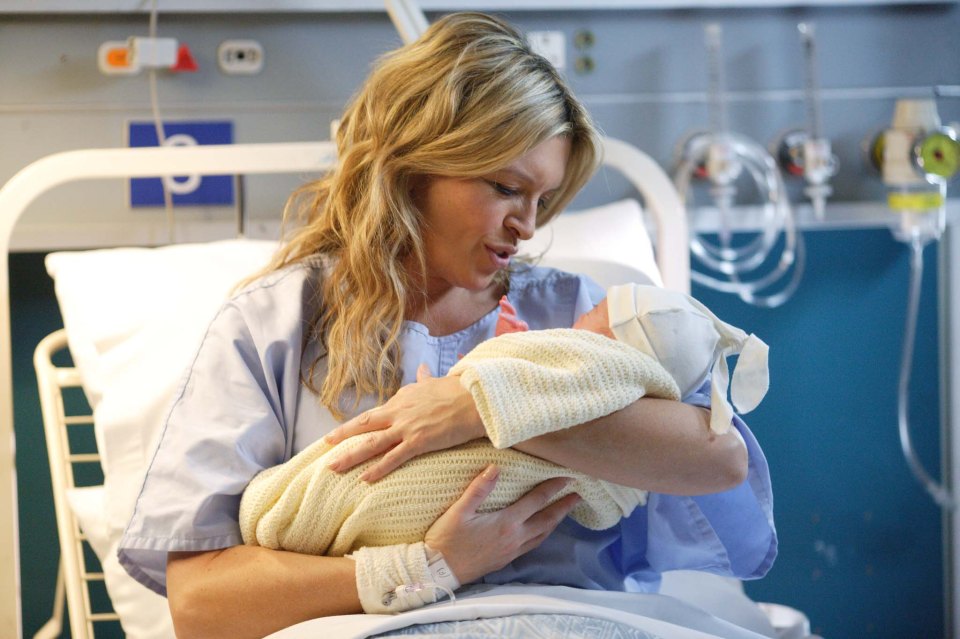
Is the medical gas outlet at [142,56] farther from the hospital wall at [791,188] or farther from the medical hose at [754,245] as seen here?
the medical hose at [754,245]

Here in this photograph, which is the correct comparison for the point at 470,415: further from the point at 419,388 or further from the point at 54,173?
the point at 54,173

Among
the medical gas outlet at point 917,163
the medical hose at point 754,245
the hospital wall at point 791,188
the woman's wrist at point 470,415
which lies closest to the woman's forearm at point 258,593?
the woman's wrist at point 470,415

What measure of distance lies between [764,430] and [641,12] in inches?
39.2

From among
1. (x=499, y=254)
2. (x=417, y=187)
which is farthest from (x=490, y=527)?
(x=417, y=187)

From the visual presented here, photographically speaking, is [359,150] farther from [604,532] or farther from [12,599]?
[12,599]

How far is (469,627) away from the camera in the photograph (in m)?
1.17

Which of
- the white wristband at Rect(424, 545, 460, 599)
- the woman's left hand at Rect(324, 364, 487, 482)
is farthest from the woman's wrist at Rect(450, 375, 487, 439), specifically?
the white wristband at Rect(424, 545, 460, 599)

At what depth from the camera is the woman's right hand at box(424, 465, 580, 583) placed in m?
1.21

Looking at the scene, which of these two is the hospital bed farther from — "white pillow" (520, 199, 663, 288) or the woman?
the woman

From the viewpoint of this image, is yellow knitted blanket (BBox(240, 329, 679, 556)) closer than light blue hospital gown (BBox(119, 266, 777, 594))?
Yes

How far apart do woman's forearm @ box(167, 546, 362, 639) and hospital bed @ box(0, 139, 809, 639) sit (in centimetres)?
49

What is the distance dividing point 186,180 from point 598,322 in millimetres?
1276

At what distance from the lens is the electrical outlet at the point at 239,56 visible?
7.33ft

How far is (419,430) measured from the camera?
121cm
